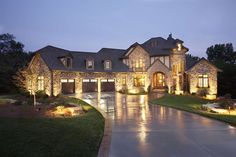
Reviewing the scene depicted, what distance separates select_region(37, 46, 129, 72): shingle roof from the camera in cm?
3675

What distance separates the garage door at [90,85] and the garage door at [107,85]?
119cm

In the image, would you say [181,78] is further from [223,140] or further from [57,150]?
[57,150]

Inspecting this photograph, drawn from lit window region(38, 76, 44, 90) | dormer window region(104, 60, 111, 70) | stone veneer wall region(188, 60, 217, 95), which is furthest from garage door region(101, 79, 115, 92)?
stone veneer wall region(188, 60, 217, 95)

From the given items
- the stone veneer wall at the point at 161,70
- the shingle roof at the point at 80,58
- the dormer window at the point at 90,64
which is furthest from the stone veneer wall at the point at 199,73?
the dormer window at the point at 90,64

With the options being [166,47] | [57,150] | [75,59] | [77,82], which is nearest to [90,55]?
[75,59]

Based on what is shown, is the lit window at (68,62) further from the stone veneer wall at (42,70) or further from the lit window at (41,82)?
the lit window at (41,82)

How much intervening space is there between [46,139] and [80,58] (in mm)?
32673

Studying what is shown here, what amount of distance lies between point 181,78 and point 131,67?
26.9ft

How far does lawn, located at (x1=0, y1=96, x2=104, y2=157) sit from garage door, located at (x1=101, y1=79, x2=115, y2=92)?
2955cm

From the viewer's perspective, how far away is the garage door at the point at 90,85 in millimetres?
39375

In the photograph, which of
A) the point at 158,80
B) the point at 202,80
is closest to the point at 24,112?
the point at 158,80

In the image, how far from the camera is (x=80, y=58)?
1618 inches

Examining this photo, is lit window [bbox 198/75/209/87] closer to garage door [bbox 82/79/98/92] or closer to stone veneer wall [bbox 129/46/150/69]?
stone veneer wall [bbox 129/46/150/69]

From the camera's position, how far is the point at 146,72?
4194cm
